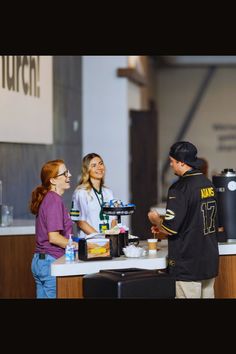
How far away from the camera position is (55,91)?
9.37 m

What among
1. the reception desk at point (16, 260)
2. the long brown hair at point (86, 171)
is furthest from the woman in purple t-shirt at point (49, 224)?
the reception desk at point (16, 260)

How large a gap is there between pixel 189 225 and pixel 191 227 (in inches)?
0.6

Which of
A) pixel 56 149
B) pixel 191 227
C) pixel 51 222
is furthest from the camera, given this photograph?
pixel 56 149

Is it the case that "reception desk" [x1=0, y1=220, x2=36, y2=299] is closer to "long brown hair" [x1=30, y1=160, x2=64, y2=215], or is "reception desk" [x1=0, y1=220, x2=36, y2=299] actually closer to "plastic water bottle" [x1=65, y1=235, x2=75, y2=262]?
"long brown hair" [x1=30, y1=160, x2=64, y2=215]

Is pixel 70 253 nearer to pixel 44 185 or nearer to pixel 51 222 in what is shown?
pixel 51 222

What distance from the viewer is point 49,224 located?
4.84m

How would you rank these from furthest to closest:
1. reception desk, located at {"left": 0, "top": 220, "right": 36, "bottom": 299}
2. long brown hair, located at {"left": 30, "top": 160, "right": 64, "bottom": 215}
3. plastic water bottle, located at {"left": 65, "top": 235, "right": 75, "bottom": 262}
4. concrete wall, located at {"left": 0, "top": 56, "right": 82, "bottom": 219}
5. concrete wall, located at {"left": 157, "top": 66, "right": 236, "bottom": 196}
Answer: concrete wall, located at {"left": 157, "top": 66, "right": 236, "bottom": 196}
concrete wall, located at {"left": 0, "top": 56, "right": 82, "bottom": 219}
reception desk, located at {"left": 0, "top": 220, "right": 36, "bottom": 299}
long brown hair, located at {"left": 30, "top": 160, "right": 64, "bottom": 215}
plastic water bottle, located at {"left": 65, "top": 235, "right": 75, "bottom": 262}

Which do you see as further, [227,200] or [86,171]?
[86,171]

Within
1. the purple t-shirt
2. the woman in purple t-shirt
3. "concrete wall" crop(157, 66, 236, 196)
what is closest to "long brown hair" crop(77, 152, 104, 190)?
the woman in purple t-shirt

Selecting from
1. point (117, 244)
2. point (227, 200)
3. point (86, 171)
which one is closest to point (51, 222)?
point (117, 244)

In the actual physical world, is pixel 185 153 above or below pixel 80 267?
above

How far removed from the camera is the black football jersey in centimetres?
470

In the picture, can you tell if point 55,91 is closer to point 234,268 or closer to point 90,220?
point 90,220
